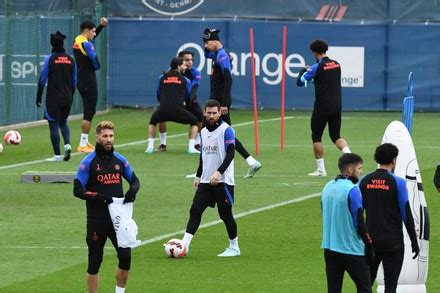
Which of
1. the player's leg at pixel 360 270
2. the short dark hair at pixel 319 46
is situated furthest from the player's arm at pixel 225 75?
the player's leg at pixel 360 270

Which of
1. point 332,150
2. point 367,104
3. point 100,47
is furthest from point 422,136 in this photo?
point 100,47

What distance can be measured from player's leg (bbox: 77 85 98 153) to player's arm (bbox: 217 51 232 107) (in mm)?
4488

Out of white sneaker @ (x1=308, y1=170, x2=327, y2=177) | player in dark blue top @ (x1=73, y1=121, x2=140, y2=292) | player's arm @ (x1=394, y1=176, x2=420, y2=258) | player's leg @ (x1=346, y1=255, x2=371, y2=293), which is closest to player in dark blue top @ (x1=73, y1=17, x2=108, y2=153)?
white sneaker @ (x1=308, y1=170, x2=327, y2=177)

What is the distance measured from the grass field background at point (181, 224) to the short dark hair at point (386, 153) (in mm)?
2193

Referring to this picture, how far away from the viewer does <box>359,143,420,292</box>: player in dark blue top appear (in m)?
14.2

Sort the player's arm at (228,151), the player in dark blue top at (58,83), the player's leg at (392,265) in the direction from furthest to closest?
1. the player in dark blue top at (58,83)
2. the player's arm at (228,151)
3. the player's leg at (392,265)

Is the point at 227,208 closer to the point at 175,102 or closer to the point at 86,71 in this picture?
the point at 175,102

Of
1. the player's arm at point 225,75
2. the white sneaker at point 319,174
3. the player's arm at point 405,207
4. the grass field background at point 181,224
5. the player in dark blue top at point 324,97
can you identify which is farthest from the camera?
the white sneaker at point 319,174

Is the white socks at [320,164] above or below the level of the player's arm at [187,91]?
below

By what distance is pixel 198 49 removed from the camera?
40062 millimetres

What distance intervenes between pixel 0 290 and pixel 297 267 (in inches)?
141

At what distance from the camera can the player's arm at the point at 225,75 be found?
2564cm

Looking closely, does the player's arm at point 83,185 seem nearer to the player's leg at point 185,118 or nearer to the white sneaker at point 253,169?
the white sneaker at point 253,169

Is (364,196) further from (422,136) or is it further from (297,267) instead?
(422,136)
